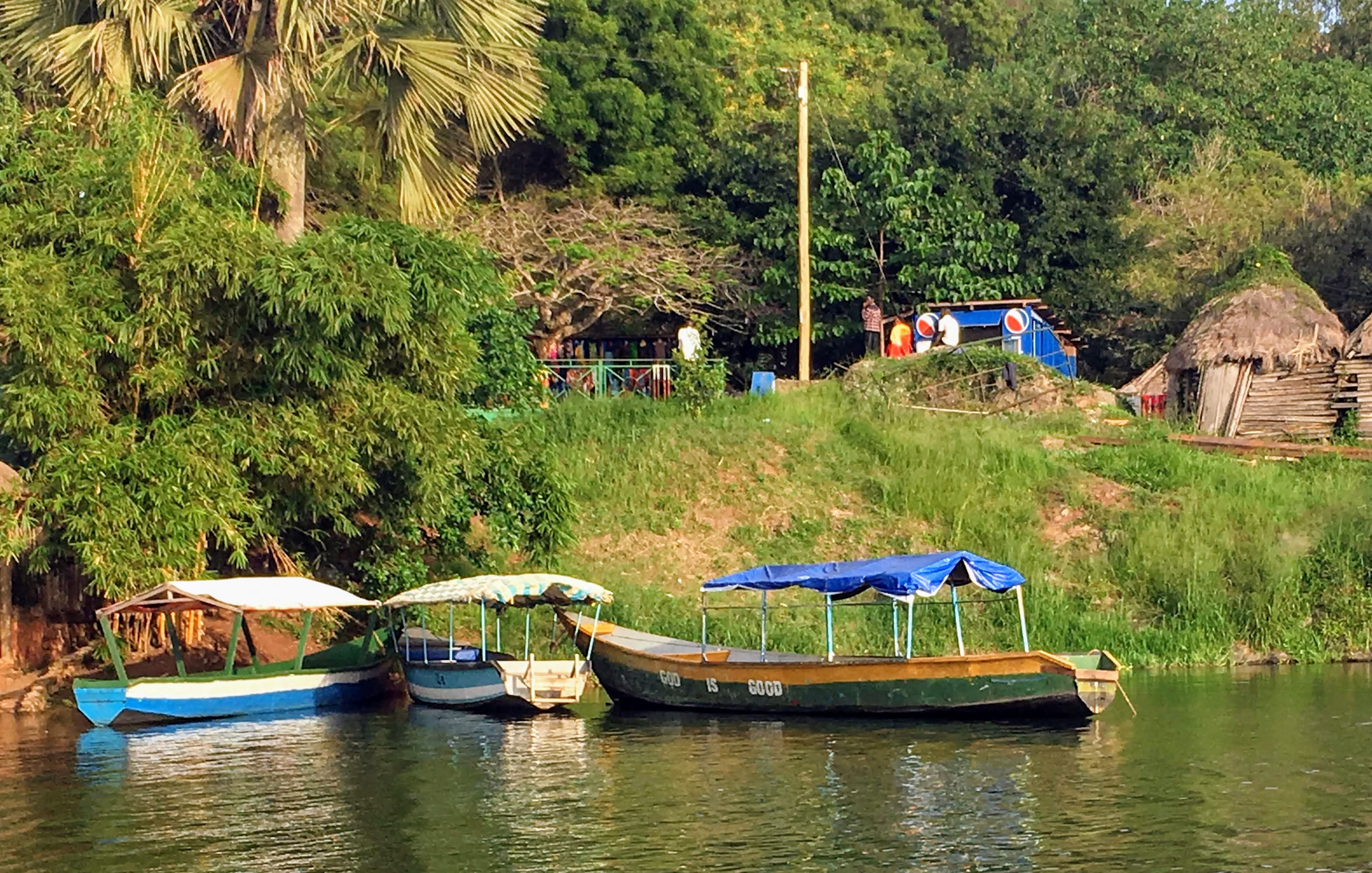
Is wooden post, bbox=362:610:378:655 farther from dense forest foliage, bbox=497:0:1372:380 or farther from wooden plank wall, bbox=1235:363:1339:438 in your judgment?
wooden plank wall, bbox=1235:363:1339:438

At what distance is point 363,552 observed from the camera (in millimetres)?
25000

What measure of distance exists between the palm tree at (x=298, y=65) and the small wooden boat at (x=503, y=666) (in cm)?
601

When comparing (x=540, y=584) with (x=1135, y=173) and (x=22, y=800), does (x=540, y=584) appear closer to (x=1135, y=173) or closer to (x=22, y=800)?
(x=22, y=800)

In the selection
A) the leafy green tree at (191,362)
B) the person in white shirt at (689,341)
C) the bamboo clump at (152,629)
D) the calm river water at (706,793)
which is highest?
the person in white shirt at (689,341)

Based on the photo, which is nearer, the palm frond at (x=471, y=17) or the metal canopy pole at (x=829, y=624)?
the metal canopy pole at (x=829, y=624)

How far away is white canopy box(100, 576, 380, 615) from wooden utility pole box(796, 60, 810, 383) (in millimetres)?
14033

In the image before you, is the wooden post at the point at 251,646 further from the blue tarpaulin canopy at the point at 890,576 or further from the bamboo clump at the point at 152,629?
the blue tarpaulin canopy at the point at 890,576

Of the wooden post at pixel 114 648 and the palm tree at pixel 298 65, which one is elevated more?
the palm tree at pixel 298 65

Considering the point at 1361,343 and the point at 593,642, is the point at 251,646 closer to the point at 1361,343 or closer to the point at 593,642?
the point at 593,642

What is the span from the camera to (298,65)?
942 inches

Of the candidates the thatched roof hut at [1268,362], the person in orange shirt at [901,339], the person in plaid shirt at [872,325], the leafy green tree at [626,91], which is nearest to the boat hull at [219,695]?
the person in orange shirt at [901,339]

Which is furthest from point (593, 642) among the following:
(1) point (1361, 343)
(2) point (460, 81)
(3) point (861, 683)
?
(1) point (1361, 343)

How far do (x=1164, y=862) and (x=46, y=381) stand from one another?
1488 centimetres

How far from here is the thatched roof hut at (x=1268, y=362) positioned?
32969 mm
